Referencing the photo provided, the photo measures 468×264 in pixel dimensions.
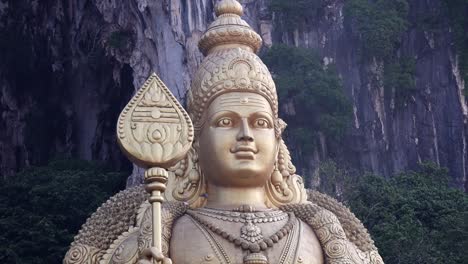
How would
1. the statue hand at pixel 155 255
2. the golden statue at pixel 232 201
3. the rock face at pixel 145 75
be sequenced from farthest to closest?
the rock face at pixel 145 75 → the golden statue at pixel 232 201 → the statue hand at pixel 155 255

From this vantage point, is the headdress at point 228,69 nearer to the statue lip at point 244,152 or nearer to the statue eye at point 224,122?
the statue eye at point 224,122

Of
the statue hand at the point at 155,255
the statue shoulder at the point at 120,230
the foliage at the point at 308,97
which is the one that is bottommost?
the statue hand at the point at 155,255

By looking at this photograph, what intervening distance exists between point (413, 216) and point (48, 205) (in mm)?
6029

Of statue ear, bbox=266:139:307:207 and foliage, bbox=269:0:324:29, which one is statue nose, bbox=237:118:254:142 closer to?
statue ear, bbox=266:139:307:207

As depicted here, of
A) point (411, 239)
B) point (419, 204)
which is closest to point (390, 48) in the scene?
point (419, 204)

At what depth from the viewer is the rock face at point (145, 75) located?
66.9ft

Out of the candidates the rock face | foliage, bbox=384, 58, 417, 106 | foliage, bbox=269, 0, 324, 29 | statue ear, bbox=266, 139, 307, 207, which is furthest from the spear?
foliage, bbox=384, 58, 417, 106

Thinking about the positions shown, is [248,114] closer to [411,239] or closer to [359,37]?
[411,239]

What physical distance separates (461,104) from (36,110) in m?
10.3

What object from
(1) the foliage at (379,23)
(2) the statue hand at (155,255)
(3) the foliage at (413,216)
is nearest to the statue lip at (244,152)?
(2) the statue hand at (155,255)

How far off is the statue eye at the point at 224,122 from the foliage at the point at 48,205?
860cm

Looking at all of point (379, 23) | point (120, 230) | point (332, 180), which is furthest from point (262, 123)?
point (379, 23)

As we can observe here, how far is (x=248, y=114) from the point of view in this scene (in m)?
7.23

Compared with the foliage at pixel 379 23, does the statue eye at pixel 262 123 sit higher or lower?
lower
